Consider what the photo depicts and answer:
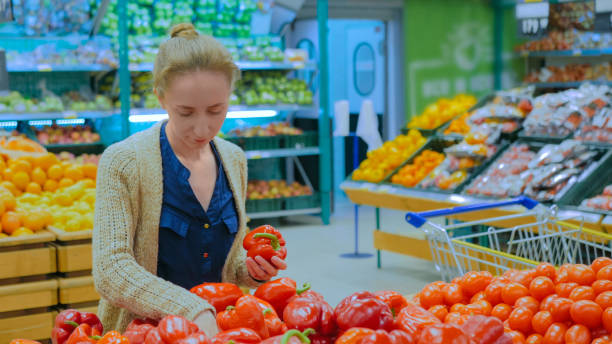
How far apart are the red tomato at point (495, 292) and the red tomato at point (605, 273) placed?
290 millimetres

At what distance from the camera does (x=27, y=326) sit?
359 centimetres

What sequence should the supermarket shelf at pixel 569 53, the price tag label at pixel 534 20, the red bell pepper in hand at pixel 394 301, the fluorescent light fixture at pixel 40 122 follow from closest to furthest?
the red bell pepper in hand at pixel 394 301 < the price tag label at pixel 534 20 < the fluorescent light fixture at pixel 40 122 < the supermarket shelf at pixel 569 53

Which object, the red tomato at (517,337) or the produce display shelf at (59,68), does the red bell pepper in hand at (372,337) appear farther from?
the produce display shelf at (59,68)

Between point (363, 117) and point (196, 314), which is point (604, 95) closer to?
point (363, 117)

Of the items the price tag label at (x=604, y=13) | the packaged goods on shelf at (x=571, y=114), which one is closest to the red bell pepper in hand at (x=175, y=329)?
the packaged goods on shelf at (x=571, y=114)

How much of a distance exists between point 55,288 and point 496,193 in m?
2.84

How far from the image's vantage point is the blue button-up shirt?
1.97m

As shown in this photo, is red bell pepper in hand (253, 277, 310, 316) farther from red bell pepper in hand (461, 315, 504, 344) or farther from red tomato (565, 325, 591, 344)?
red tomato (565, 325, 591, 344)

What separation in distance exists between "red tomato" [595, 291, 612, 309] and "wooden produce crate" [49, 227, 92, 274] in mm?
2511

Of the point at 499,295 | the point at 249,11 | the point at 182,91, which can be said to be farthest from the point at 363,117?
the point at 182,91

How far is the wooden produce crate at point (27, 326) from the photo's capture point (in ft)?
11.7

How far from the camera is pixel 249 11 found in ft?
27.5

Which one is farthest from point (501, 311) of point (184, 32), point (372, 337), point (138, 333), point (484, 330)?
point (184, 32)

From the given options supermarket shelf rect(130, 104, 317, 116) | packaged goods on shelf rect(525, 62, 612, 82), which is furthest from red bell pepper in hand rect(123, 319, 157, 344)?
packaged goods on shelf rect(525, 62, 612, 82)
